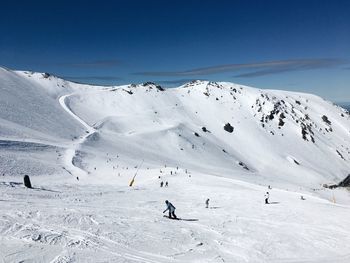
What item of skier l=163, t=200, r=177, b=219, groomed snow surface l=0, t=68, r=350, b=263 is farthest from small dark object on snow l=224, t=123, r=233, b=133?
skier l=163, t=200, r=177, b=219

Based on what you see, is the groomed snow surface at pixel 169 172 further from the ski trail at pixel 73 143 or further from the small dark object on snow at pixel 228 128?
the small dark object on snow at pixel 228 128

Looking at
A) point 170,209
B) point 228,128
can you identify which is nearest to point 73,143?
point 170,209

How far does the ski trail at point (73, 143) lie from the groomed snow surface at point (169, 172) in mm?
297

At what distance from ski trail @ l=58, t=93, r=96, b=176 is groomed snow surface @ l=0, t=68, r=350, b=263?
0.97 feet

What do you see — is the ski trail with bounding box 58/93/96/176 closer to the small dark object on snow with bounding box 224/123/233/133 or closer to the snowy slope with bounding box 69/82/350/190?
the snowy slope with bounding box 69/82/350/190

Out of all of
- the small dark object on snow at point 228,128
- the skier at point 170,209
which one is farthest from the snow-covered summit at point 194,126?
the skier at point 170,209

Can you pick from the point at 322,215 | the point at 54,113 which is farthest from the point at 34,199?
the point at 54,113

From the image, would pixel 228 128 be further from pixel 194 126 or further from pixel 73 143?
pixel 73 143

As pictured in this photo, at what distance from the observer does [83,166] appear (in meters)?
53.2

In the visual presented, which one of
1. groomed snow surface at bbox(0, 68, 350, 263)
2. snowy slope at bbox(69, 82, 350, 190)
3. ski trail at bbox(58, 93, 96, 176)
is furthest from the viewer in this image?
snowy slope at bbox(69, 82, 350, 190)

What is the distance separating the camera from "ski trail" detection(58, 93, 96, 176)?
4977cm

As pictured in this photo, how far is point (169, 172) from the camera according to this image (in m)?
49.1

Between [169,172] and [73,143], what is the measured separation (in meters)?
23.8

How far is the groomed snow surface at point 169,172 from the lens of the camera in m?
18.4
